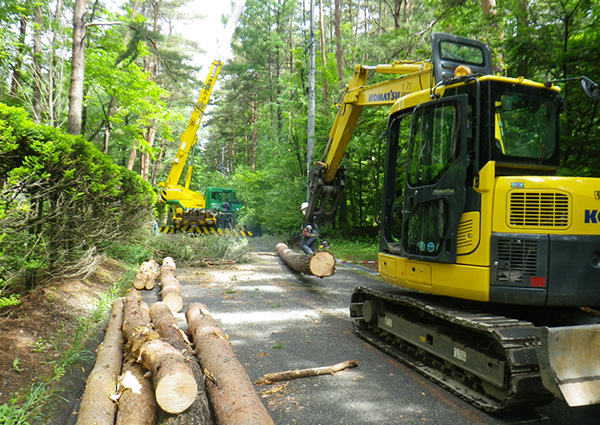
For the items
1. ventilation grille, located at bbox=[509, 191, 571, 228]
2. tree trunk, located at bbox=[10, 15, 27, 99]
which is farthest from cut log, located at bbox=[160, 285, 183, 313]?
tree trunk, located at bbox=[10, 15, 27, 99]

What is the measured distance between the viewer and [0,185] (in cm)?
419

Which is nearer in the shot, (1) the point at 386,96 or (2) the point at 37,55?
(1) the point at 386,96

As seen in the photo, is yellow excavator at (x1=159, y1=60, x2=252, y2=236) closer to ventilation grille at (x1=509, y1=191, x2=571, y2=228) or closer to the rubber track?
the rubber track

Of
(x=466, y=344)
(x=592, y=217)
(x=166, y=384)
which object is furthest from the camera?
(x=466, y=344)

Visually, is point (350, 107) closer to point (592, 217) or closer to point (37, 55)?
point (592, 217)

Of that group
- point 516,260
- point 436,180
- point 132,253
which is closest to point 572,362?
point 516,260

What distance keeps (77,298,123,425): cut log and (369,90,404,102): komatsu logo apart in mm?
5070

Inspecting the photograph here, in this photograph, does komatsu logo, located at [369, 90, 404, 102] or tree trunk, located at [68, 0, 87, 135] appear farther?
tree trunk, located at [68, 0, 87, 135]

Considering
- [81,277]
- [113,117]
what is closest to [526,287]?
[81,277]

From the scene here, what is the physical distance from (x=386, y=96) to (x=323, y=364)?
4179 millimetres

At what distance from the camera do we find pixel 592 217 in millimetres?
3639

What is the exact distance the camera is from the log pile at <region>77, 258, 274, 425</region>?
9.70ft

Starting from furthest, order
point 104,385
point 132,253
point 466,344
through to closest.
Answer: point 132,253, point 466,344, point 104,385

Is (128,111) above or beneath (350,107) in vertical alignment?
above
